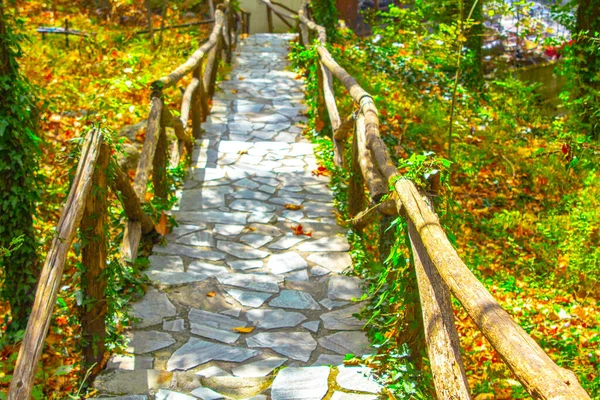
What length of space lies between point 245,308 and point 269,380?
1011 millimetres

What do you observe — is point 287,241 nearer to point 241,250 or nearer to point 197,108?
point 241,250

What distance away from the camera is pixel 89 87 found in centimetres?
943

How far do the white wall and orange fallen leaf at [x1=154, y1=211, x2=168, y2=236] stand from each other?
13.5m

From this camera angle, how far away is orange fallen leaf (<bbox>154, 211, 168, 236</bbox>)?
5340 millimetres

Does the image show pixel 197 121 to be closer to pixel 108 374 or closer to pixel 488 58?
pixel 108 374

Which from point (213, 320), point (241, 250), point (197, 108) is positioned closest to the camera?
point (213, 320)

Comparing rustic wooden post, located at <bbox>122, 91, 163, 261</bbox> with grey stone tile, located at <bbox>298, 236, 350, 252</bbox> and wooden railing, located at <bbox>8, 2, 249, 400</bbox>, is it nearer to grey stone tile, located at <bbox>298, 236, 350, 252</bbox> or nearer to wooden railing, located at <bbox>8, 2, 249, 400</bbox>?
wooden railing, located at <bbox>8, 2, 249, 400</bbox>

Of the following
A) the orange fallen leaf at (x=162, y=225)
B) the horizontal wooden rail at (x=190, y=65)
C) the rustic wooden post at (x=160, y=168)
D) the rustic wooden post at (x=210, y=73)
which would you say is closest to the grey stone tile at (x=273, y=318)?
the orange fallen leaf at (x=162, y=225)

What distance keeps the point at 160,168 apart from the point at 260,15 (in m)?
13.4


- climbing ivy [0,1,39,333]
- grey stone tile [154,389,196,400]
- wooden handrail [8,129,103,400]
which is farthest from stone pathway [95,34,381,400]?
climbing ivy [0,1,39,333]

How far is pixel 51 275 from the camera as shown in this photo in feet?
9.55

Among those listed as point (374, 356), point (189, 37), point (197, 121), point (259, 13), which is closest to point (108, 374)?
point (374, 356)

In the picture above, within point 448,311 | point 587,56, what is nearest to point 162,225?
point 448,311

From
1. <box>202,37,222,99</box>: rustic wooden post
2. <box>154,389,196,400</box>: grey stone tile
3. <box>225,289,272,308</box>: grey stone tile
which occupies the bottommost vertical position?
<box>225,289,272,308</box>: grey stone tile
